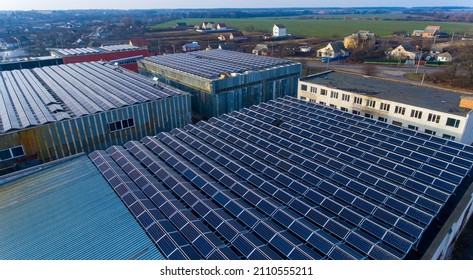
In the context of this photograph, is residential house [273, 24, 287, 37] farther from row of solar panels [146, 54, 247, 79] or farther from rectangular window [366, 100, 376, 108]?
rectangular window [366, 100, 376, 108]

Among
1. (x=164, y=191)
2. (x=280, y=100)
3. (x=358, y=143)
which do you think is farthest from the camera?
(x=280, y=100)

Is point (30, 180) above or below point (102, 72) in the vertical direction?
below

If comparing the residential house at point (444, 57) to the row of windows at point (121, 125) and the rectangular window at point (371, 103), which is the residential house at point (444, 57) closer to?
the rectangular window at point (371, 103)

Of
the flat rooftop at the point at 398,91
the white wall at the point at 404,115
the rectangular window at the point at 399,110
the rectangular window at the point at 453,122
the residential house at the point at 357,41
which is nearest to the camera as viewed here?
the rectangular window at the point at 453,122

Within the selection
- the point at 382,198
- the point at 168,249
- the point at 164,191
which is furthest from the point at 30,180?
the point at 382,198

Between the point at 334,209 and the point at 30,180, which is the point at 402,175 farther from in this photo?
the point at 30,180

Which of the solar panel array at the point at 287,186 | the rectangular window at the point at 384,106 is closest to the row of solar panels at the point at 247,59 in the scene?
the rectangular window at the point at 384,106

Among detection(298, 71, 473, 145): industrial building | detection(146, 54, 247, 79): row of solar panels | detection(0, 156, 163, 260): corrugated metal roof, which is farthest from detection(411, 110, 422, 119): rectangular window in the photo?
detection(0, 156, 163, 260): corrugated metal roof
